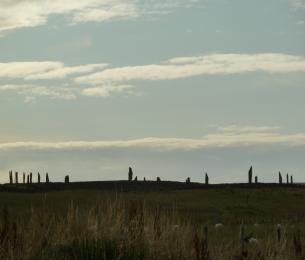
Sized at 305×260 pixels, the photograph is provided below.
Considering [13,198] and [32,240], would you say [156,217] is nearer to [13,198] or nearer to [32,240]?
[32,240]

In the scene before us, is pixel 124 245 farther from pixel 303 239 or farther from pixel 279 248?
pixel 303 239

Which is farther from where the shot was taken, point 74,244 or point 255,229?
point 255,229

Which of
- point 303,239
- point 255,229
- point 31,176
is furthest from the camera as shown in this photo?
point 31,176

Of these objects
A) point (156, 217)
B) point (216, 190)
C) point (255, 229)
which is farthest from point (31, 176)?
point (156, 217)

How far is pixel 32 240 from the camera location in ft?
39.3

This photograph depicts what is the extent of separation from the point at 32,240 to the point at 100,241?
135cm

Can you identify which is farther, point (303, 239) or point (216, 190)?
point (216, 190)

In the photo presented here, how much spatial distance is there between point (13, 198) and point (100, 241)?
31866mm

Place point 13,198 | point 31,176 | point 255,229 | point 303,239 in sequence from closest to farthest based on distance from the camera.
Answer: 1. point 303,239
2. point 255,229
3. point 13,198
4. point 31,176

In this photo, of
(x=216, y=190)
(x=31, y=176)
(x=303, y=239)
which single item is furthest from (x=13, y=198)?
(x=31, y=176)

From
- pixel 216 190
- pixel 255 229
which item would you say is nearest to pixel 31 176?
pixel 216 190

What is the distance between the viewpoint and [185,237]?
12.3 metres

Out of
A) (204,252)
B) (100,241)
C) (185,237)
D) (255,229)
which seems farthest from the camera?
(255,229)

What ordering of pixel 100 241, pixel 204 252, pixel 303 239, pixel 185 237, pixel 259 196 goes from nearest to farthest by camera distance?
pixel 204 252 < pixel 100 241 < pixel 185 237 < pixel 303 239 < pixel 259 196
